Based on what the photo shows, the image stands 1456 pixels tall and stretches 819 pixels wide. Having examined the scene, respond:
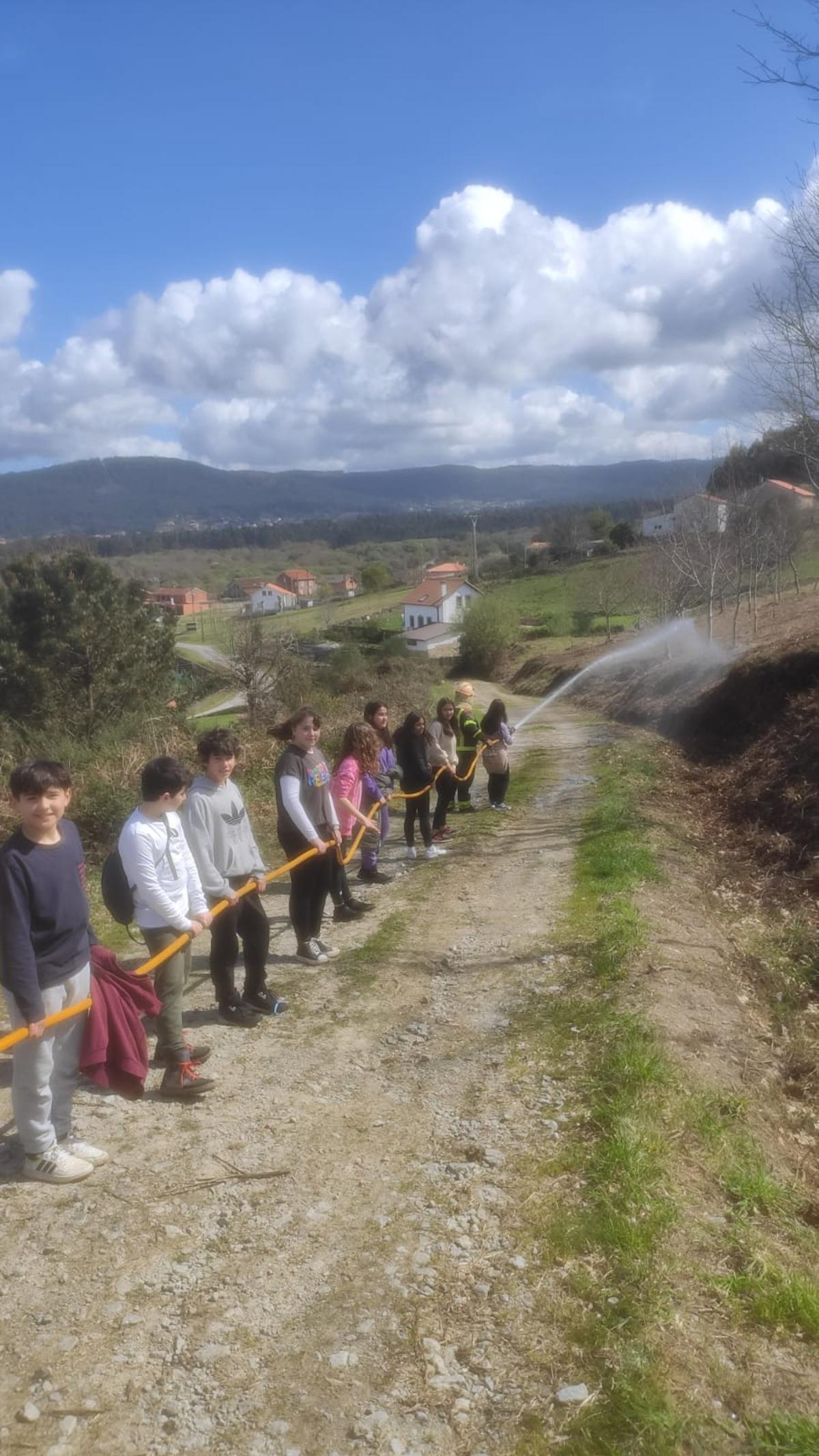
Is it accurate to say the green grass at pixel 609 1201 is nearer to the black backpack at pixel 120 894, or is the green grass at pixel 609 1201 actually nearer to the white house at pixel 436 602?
the black backpack at pixel 120 894

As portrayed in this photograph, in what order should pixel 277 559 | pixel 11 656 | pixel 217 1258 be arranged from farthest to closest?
pixel 277 559 < pixel 11 656 < pixel 217 1258

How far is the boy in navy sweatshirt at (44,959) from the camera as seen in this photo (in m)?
4.12

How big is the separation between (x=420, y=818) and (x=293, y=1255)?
715 centimetres

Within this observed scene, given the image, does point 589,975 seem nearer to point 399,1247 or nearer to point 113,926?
point 399,1247

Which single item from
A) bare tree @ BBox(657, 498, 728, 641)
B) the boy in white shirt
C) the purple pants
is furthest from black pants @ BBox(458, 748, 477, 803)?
bare tree @ BBox(657, 498, 728, 641)

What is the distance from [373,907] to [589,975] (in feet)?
9.25

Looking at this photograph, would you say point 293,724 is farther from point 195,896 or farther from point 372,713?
point 372,713

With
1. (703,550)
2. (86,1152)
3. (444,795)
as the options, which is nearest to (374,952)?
(86,1152)

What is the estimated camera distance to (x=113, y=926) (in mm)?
9070

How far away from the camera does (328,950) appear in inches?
308

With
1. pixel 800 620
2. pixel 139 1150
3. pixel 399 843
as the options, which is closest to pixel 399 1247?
pixel 139 1150

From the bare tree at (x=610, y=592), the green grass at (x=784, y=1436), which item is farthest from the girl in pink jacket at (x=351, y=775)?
the bare tree at (x=610, y=592)

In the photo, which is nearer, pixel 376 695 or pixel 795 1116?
pixel 795 1116

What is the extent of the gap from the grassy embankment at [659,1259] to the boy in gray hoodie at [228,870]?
1.94 meters
